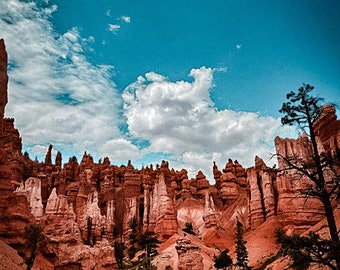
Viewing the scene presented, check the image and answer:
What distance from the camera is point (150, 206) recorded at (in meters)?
88.8

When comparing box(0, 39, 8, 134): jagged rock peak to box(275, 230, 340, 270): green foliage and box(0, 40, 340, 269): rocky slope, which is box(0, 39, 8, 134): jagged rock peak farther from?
box(275, 230, 340, 270): green foliage

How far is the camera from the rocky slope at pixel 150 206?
146 feet

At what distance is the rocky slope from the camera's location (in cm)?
4462

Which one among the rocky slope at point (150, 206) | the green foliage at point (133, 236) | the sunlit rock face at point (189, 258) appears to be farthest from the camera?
the green foliage at point (133, 236)

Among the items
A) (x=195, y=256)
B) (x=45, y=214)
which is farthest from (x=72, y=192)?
(x=195, y=256)

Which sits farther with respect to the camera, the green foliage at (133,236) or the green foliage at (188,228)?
the green foliage at (188,228)

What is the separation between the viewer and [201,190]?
109312 mm

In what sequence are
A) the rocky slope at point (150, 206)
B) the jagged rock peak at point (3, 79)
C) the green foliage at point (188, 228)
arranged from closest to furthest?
the jagged rock peak at point (3, 79) → the rocky slope at point (150, 206) → the green foliage at point (188, 228)

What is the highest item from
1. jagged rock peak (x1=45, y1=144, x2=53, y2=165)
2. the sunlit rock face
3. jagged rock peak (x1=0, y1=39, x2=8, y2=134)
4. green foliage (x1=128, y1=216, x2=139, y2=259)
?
jagged rock peak (x1=45, y1=144, x2=53, y2=165)

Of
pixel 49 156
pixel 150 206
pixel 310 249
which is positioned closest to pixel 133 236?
pixel 150 206

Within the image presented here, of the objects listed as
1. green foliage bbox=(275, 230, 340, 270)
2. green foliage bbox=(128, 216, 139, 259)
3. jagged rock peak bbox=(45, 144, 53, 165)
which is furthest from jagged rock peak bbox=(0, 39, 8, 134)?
jagged rock peak bbox=(45, 144, 53, 165)

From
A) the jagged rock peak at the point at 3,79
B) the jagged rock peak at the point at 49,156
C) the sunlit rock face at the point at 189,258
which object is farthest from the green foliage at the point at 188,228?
the jagged rock peak at the point at 49,156

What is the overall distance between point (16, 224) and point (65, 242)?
733cm

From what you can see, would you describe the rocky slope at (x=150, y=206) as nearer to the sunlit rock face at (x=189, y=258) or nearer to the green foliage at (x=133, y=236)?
the sunlit rock face at (x=189, y=258)
